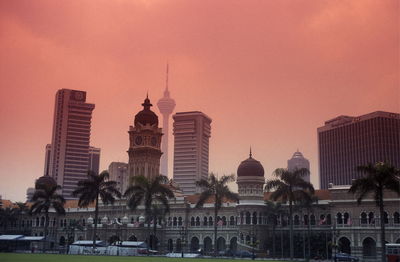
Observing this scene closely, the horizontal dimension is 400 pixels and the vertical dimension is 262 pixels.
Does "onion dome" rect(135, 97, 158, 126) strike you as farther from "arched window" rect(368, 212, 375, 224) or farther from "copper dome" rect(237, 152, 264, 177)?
"arched window" rect(368, 212, 375, 224)

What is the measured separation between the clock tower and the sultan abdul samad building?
16.1m

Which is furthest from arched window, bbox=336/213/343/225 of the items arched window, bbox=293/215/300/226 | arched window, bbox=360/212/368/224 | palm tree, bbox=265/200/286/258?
palm tree, bbox=265/200/286/258

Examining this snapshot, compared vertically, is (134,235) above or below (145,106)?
below

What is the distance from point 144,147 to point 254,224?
4252 cm

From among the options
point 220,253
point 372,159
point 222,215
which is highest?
point 372,159

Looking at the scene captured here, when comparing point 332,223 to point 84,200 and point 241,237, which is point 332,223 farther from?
point 84,200

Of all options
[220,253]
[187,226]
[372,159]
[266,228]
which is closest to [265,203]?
[266,228]

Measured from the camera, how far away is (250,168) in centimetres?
8756

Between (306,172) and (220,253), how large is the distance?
76.0 ft

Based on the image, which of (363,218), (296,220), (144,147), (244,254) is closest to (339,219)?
(363,218)

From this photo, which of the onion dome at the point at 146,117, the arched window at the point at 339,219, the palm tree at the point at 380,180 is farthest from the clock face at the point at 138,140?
the palm tree at the point at 380,180

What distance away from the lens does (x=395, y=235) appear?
244 ft

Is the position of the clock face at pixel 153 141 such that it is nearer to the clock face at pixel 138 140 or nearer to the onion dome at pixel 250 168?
the clock face at pixel 138 140

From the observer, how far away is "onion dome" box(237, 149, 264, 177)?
87.6 m
